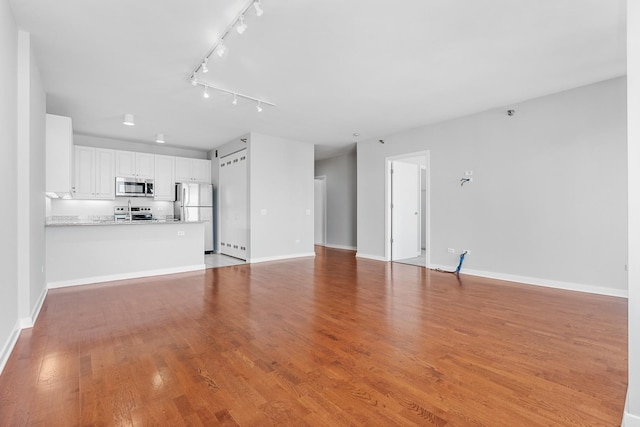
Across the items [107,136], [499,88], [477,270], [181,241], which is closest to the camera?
[499,88]

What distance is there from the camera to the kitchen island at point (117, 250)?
14.2 ft

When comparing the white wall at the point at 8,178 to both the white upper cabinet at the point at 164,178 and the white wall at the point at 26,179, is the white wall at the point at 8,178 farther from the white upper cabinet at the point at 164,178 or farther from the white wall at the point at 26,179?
the white upper cabinet at the point at 164,178

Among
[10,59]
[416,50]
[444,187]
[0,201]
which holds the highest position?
[416,50]

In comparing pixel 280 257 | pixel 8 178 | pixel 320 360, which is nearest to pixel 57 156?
pixel 8 178

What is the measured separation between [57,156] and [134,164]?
2981mm

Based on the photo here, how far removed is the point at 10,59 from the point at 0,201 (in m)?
1.23

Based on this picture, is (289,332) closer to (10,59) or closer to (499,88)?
(10,59)

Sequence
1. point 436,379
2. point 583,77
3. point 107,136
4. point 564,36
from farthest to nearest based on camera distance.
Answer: point 107,136, point 583,77, point 564,36, point 436,379

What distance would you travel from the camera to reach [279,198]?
22.6ft

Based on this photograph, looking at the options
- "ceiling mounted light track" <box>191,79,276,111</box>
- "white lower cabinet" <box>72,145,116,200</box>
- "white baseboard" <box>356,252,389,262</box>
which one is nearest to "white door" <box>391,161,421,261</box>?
"white baseboard" <box>356,252,389,262</box>

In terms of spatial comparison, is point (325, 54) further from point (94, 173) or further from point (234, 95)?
point (94, 173)

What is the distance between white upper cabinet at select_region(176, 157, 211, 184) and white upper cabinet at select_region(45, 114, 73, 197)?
3.43m

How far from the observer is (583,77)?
377 centimetres

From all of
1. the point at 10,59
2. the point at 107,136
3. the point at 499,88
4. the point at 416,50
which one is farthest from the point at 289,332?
the point at 107,136
